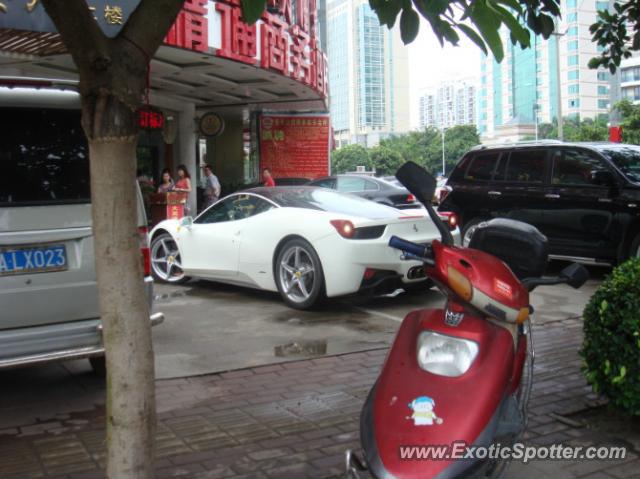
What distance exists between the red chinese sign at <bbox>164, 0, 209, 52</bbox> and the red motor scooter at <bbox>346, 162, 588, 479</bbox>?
9456 millimetres

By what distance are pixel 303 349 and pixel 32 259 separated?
97.4 inches

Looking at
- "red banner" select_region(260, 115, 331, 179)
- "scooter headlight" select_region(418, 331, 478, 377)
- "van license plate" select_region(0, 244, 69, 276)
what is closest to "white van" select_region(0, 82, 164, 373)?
"van license plate" select_region(0, 244, 69, 276)

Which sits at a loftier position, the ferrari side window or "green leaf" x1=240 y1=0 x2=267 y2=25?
"green leaf" x1=240 y1=0 x2=267 y2=25

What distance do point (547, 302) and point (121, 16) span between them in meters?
7.38

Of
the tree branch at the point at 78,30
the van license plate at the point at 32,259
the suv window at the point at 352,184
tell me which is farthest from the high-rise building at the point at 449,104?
the tree branch at the point at 78,30

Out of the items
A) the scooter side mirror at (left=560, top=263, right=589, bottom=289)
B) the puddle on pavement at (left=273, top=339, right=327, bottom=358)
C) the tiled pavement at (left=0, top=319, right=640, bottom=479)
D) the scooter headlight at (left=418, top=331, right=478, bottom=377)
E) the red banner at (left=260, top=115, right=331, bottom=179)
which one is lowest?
the tiled pavement at (left=0, top=319, right=640, bottom=479)

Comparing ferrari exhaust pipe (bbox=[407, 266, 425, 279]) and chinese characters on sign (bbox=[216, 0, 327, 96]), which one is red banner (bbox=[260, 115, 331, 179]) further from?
ferrari exhaust pipe (bbox=[407, 266, 425, 279])

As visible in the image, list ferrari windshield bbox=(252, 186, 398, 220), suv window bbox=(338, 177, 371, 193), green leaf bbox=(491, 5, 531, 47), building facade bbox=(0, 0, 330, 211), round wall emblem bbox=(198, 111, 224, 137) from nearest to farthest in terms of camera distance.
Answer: green leaf bbox=(491, 5, 531, 47) < ferrari windshield bbox=(252, 186, 398, 220) < building facade bbox=(0, 0, 330, 211) < suv window bbox=(338, 177, 371, 193) < round wall emblem bbox=(198, 111, 224, 137)

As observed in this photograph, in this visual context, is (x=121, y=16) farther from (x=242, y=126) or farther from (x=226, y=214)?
(x=242, y=126)

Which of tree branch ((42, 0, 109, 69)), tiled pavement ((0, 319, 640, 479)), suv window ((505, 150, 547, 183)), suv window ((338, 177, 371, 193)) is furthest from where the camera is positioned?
suv window ((338, 177, 371, 193))

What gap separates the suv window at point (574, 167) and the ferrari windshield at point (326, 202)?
319cm

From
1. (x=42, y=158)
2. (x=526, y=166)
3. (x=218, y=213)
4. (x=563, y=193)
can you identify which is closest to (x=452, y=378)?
(x=42, y=158)

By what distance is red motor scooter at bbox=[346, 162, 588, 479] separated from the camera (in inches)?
104

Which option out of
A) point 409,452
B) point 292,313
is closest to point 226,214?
point 292,313
